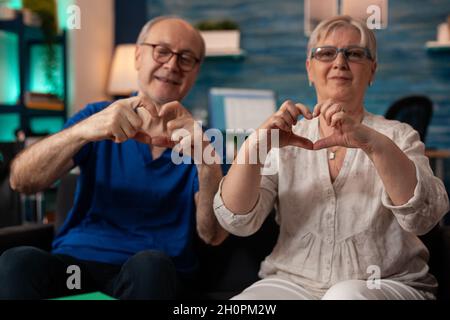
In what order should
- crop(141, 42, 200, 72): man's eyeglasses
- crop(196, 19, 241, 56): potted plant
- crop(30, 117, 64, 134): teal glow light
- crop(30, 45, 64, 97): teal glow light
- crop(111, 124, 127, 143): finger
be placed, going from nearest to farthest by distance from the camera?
crop(111, 124, 127, 143): finger, crop(141, 42, 200, 72): man's eyeglasses, crop(30, 45, 64, 97): teal glow light, crop(30, 117, 64, 134): teal glow light, crop(196, 19, 241, 56): potted plant

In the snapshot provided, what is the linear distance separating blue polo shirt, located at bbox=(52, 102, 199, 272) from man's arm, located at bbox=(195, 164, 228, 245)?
58 mm

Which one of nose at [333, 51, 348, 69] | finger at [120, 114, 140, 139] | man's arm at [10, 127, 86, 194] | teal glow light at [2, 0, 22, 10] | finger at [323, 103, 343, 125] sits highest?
teal glow light at [2, 0, 22, 10]

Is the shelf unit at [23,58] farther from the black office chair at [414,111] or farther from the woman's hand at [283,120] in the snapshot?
the woman's hand at [283,120]

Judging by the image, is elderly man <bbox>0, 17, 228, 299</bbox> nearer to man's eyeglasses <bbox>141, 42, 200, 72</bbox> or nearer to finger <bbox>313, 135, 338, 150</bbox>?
man's eyeglasses <bbox>141, 42, 200, 72</bbox>

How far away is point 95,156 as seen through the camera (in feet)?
4.96

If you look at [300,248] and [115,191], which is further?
[115,191]

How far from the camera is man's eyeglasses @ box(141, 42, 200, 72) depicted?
60.5 inches

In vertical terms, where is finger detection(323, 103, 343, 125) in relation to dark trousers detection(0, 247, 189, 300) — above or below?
above

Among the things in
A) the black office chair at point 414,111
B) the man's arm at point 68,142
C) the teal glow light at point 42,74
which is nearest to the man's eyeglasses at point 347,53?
the man's arm at point 68,142

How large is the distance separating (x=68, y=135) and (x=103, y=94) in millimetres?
Answer: 3392

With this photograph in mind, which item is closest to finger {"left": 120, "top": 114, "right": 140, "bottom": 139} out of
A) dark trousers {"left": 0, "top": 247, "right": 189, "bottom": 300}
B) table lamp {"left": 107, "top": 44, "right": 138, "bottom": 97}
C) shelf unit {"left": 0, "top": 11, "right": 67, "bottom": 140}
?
dark trousers {"left": 0, "top": 247, "right": 189, "bottom": 300}

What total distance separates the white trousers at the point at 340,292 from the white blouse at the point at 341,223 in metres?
0.03
